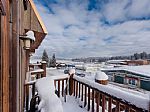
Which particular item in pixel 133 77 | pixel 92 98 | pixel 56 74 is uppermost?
pixel 92 98

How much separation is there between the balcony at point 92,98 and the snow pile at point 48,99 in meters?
0.34

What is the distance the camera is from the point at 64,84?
Result: 5.08 metres

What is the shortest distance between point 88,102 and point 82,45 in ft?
129

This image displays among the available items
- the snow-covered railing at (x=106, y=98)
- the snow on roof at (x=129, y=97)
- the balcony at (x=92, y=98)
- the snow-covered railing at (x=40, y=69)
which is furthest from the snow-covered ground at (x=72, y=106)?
the snow-covered railing at (x=40, y=69)

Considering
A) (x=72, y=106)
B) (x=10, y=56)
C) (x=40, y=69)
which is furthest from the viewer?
(x=40, y=69)

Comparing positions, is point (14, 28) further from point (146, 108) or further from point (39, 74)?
point (39, 74)

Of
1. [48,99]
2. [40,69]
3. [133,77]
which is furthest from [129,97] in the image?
[133,77]

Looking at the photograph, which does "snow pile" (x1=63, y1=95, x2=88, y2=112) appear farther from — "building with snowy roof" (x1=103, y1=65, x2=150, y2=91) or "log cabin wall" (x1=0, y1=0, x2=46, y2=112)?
"building with snowy roof" (x1=103, y1=65, x2=150, y2=91)

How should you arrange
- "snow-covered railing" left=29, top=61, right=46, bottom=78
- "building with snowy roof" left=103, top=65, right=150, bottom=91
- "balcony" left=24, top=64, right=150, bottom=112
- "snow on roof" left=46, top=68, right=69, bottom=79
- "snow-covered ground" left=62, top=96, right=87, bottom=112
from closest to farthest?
"balcony" left=24, top=64, right=150, bottom=112 < "snow-covered ground" left=62, top=96, right=87, bottom=112 < "snow on roof" left=46, top=68, right=69, bottom=79 < "snow-covered railing" left=29, top=61, right=46, bottom=78 < "building with snowy roof" left=103, top=65, right=150, bottom=91

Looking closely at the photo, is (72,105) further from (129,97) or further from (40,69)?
(40,69)

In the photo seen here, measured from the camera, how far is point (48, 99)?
2.78 meters

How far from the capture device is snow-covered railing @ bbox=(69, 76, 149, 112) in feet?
6.61

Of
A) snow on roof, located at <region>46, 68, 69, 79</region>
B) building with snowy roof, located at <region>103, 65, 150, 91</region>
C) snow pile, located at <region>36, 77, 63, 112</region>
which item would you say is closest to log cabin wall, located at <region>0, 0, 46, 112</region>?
snow pile, located at <region>36, 77, 63, 112</region>

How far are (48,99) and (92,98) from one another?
1.17 metres
